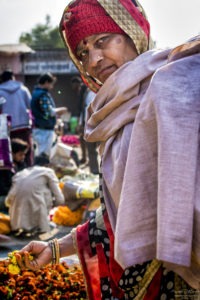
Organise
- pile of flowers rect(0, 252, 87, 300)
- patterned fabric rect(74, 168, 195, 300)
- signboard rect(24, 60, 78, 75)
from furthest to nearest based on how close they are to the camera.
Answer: signboard rect(24, 60, 78, 75), pile of flowers rect(0, 252, 87, 300), patterned fabric rect(74, 168, 195, 300)

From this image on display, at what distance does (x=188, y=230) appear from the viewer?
1.41m

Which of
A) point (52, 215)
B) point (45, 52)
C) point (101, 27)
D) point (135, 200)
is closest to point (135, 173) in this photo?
point (135, 200)

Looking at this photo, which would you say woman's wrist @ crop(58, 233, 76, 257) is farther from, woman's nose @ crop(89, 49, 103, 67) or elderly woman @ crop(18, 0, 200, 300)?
woman's nose @ crop(89, 49, 103, 67)

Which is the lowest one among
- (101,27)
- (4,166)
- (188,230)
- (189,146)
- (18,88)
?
(4,166)

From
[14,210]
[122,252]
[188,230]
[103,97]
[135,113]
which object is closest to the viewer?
[188,230]

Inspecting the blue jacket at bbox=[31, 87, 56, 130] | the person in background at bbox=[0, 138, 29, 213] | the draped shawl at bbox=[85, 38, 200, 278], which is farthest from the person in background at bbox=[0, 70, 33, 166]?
the draped shawl at bbox=[85, 38, 200, 278]

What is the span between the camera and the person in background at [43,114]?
964 centimetres

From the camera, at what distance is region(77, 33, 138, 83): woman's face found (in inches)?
81.3

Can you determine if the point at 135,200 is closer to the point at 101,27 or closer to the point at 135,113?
the point at 135,113

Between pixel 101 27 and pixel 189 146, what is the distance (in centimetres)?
84

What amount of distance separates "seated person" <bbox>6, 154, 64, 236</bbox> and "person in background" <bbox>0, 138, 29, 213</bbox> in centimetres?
14

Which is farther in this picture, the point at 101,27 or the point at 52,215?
the point at 52,215

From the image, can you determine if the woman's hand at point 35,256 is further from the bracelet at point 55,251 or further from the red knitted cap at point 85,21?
the red knitted cap at point 85,21

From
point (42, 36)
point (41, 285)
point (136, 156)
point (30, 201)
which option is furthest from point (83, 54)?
point (42, 36)
